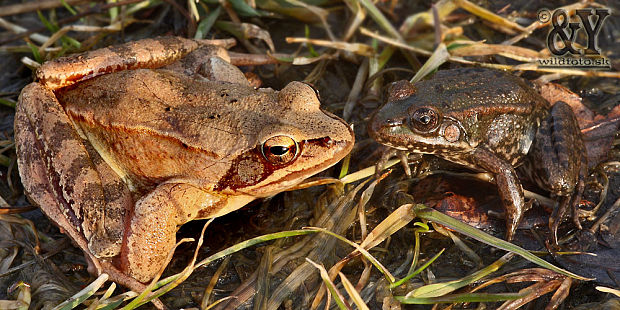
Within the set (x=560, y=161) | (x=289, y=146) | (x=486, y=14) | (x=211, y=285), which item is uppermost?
(x=486, y=14)

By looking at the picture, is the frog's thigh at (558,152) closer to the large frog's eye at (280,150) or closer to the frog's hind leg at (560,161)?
the frog's hind leg at (560,161)

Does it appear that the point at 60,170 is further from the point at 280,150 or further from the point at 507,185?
the point at 507,185

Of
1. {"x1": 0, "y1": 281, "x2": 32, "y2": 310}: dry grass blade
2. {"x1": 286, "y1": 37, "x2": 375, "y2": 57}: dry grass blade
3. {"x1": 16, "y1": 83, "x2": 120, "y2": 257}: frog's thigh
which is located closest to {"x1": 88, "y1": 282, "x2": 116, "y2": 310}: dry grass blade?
{"x1": 16, "y1": 83, "x2": 120, "y2": 257}: frog's thigh

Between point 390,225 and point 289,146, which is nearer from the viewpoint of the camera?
point 289,146

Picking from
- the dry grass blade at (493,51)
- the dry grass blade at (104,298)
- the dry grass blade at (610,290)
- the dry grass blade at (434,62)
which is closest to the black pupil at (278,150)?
the dry grass blade at (104,298)

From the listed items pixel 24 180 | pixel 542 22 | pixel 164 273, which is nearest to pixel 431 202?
pixel 164 273

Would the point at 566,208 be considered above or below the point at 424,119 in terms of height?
below

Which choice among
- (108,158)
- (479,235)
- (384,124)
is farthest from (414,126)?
(108,158)
